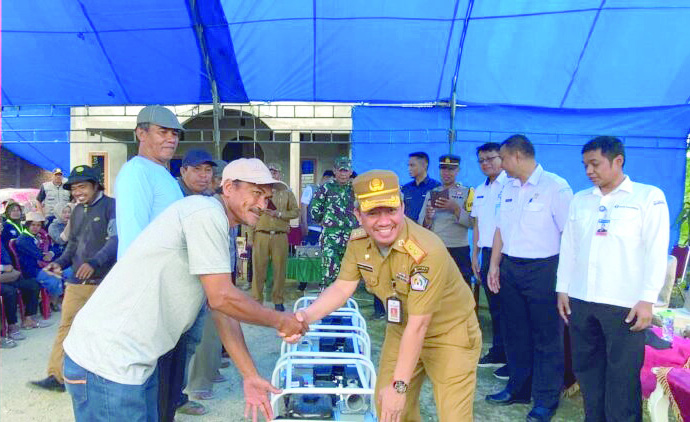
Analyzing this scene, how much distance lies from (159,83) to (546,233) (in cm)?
682

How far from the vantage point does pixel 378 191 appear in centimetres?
224

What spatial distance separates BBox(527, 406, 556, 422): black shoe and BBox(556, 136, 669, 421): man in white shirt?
36cm

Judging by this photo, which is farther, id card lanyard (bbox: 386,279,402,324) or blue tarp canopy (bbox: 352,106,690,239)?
blue tarp canopy (bbox: 352,106,690,239)

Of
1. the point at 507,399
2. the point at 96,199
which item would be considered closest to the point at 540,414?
the point at 507,399

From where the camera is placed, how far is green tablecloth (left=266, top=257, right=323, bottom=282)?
766 centimetres

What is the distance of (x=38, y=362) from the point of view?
15.4ft

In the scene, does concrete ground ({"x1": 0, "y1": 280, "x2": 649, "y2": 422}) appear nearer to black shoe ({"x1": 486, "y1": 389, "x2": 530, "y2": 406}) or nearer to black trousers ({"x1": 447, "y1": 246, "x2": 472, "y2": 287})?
black shoe ({"x1": 486, "y1": 389, "x2": 530, "y2": 406})

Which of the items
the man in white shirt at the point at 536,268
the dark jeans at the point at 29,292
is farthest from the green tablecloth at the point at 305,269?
the man in white shirt at the point at 536,268

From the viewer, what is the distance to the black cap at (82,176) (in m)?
3.68

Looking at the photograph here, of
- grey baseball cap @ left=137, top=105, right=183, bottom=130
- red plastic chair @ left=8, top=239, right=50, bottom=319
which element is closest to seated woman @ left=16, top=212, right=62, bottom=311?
red plastic chair @ left=8, top=239, right=50, bottom=319

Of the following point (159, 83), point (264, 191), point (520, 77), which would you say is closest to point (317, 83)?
point (159, 83)

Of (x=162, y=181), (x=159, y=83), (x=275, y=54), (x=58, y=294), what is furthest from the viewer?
(x=159, y=83)

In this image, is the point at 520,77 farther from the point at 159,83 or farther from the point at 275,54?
the point at 159,83

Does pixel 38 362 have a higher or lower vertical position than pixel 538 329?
lower
